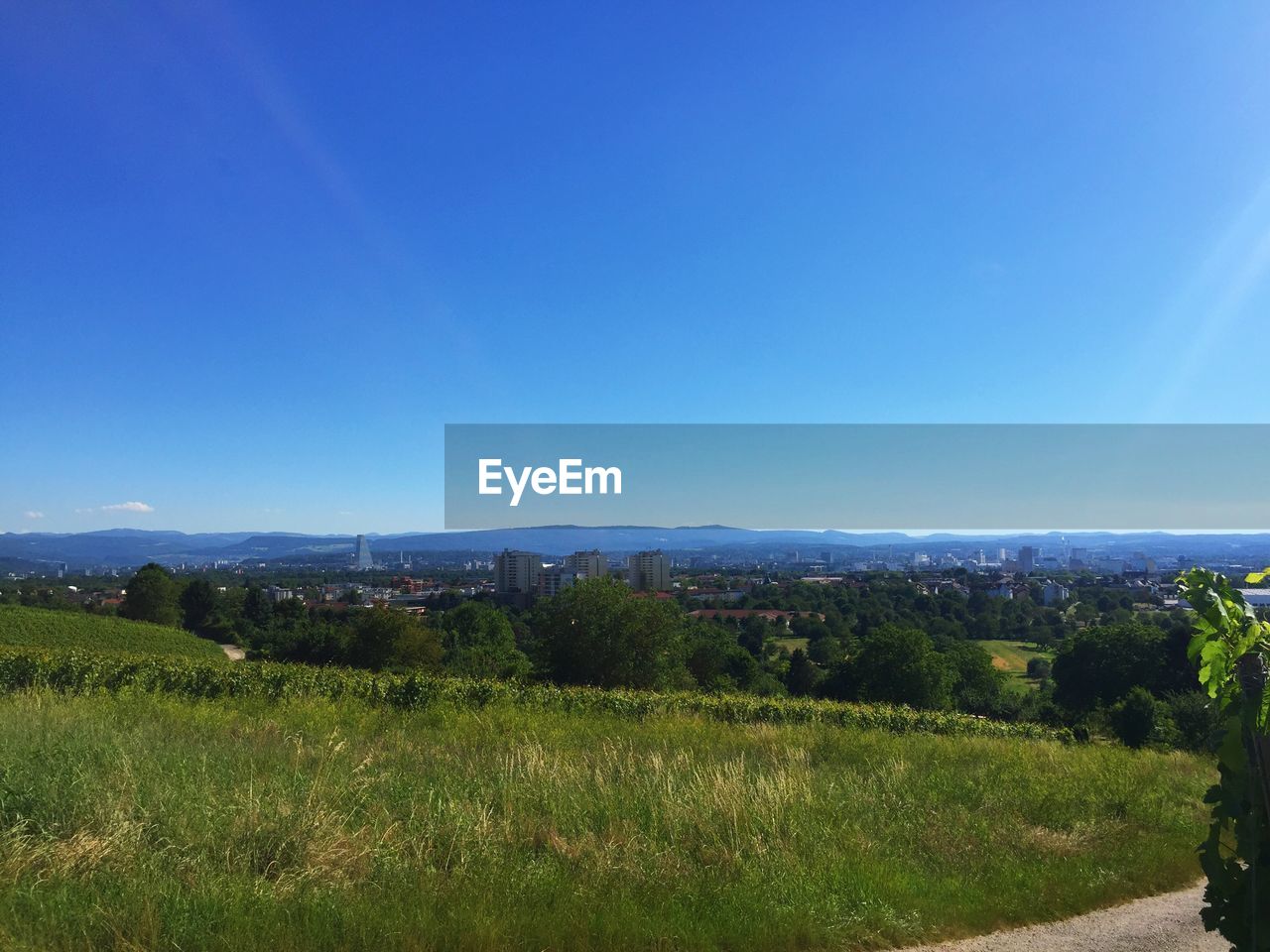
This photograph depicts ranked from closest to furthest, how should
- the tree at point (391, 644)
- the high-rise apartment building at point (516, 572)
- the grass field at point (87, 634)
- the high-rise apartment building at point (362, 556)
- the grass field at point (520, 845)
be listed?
1. the grass field at point (520, 845)
2. the grass field at point (87, 634)
3. the tree at point (391, 644)
4. the high-rise apartment building at point (516, 572)
5. the high-rise apartment building at point (362, 556)

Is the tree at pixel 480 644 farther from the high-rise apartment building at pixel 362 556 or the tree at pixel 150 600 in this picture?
the high-rise apartment building at pixel 362 556

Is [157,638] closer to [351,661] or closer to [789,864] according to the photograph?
[351,661]

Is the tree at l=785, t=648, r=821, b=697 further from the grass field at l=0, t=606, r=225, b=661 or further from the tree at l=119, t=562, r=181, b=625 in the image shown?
the tree at l=119, t=562, r=181, b=625

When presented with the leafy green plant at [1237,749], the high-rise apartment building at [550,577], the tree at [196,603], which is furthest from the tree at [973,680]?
the tree at [196,603]

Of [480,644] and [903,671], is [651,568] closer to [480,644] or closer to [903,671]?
[480,644]

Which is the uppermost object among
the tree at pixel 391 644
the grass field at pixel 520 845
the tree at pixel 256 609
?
the grass field at pixel 520 845

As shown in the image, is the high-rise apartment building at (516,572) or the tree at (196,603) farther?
the high-rise apartment building at (516,572)
